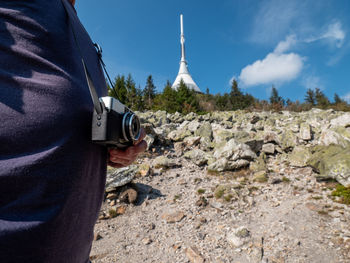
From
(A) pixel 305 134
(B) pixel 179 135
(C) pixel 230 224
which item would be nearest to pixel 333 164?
(A) pixel 305 134

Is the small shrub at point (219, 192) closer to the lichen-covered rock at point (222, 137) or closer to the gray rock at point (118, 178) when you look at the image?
the gray rock at point (118, 178)

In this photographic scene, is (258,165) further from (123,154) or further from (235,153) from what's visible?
(123,154)

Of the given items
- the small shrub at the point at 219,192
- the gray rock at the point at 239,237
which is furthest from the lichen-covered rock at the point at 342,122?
the gray rock at the point at 239,237

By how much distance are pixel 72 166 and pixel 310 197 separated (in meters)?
3.69

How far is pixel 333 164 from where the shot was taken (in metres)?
3.50

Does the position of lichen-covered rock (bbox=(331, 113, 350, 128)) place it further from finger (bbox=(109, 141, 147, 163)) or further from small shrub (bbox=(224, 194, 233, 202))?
finger (bbox=(109, 141, 147, 163))

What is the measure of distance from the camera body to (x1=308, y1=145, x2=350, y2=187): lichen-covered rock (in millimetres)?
4018

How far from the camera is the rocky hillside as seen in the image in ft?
6.74

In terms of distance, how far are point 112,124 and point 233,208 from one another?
9.40 feet

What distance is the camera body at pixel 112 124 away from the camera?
46 centimetres

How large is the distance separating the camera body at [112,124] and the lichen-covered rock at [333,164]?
4.02 m

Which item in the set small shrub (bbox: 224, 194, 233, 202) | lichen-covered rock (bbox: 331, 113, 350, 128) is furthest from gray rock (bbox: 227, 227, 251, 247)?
lichen-covered rock (bbox: 331, 113, 350, 128)

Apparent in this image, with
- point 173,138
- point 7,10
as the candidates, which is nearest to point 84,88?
point 7,10

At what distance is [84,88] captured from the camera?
517 mm
